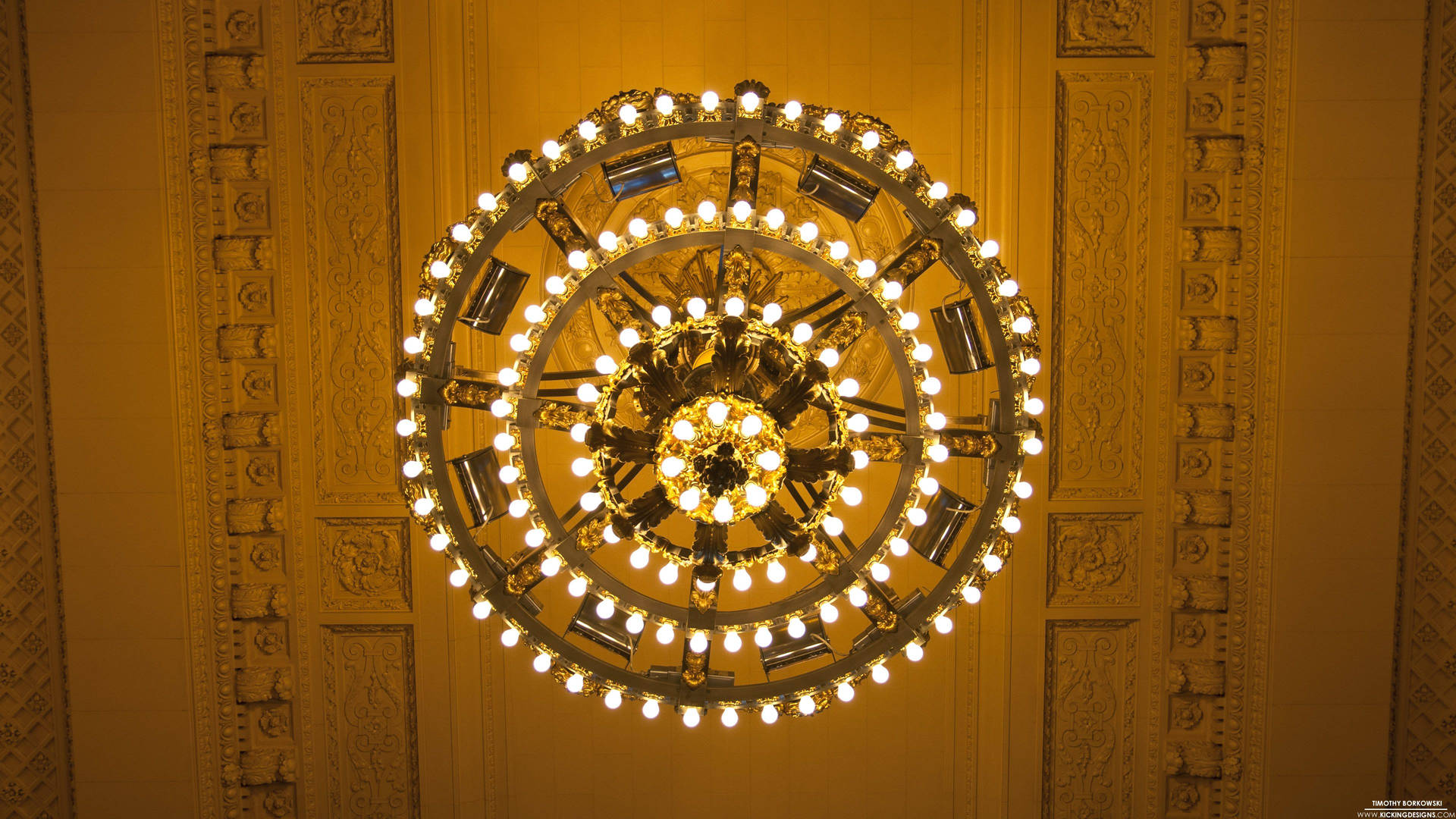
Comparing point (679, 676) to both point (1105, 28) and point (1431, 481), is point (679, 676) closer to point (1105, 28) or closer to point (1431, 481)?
point (1105, 28)

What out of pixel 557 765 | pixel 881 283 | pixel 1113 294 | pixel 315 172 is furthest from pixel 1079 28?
pixel 557 765

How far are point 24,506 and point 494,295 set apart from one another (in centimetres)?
429

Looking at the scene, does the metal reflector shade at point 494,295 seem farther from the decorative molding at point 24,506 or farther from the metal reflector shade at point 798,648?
the decorative molding at point 24,506

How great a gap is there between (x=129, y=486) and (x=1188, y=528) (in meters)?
6.67

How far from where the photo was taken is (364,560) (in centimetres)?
504

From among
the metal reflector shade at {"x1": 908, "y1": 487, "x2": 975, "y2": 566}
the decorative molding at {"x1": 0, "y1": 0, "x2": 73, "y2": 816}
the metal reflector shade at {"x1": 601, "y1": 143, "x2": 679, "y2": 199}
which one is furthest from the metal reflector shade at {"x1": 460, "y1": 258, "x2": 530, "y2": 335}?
the decorative molding at {"x1": 0, "y1": 0, "x2": 73, "y2": 816}

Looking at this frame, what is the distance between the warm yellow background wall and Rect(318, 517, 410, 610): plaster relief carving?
3 centimetres

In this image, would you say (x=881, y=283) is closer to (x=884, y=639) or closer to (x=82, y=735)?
(x=884, y=639)

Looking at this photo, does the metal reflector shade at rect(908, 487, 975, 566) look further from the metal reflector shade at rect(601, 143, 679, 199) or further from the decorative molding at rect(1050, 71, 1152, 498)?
the decorative molding at rect(1050, 71, 1152, 498)

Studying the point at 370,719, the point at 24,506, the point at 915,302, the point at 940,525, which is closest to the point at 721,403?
the point at 940,525

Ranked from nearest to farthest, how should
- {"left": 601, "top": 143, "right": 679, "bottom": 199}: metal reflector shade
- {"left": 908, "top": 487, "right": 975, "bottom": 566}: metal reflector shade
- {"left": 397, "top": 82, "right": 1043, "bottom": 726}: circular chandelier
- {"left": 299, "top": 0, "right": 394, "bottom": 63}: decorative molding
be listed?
{"left": 397, "top": 82, "right": 1043, "bottom": 726}: circular chandelier → {"left": 601, "top": 143, "right": 679, "bottom": 199}: metal reflector shade → {"left": 908, "top": 487, "right": 975, "bottom": 566}: metal reflector shade → {"left": 299, "top": 0, "right": 394, "bottom": 63}: decorative molding

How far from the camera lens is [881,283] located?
2701 mm

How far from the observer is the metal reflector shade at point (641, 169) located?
272 cm

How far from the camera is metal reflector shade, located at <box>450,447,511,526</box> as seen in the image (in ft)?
9.64
